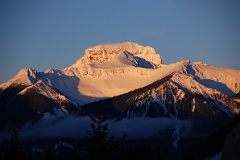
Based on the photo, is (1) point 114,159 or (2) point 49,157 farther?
(2) point 49,157

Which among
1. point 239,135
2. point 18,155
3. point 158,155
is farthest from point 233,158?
point 158,155

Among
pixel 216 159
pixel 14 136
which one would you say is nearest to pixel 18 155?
pixel 14 136

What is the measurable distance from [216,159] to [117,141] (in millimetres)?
117869

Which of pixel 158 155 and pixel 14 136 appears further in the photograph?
pixel 158 155

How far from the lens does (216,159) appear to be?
195250 mm

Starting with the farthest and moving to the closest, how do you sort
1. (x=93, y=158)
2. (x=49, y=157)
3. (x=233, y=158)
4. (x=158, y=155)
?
(x=158, y=155) < (x=49, y=157) < (x=233, y=158) < (x=93, y=158)

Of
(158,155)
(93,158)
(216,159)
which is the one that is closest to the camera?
(93,158)

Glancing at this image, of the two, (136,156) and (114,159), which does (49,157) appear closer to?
(136,156)

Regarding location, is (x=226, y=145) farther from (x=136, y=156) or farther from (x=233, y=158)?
(x=136, y=156)

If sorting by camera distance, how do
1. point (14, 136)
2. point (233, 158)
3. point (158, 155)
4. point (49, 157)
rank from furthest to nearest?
point (158, 155) < point (49, 157) < point (14, 136) < point (233, 158)

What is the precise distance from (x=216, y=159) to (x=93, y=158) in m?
119

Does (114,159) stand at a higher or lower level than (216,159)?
lower

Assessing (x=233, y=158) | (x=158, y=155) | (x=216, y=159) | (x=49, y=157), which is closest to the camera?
(x=233, y=158)

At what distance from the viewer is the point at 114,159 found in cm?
8031
